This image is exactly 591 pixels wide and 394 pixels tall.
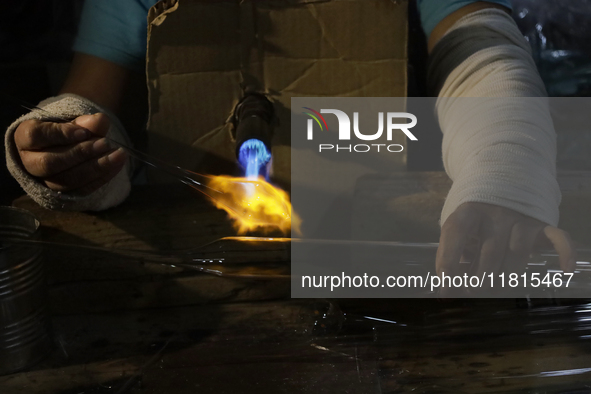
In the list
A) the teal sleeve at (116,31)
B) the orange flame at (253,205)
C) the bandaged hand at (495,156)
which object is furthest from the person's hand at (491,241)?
the teal sleeve at (116,31)

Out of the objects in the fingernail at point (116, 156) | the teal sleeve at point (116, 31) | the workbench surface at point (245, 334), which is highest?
the teal sleeve at point (116, 31)

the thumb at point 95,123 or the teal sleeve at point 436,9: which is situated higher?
the teal sleeve at point 436,9

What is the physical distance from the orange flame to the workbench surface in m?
0.02

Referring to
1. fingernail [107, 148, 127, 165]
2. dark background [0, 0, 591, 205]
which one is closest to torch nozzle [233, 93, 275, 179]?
fingernail [107, 148, 127, 165]

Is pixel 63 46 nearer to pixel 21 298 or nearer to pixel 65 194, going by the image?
pixel 65 194

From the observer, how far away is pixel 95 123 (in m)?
0.37

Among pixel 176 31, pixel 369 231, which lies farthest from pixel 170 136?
pixel 369 231

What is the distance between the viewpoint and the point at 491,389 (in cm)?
34

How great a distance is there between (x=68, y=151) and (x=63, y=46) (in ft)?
0.91

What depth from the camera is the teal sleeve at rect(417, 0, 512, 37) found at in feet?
1.86

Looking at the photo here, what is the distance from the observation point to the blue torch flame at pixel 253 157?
0.44 metres

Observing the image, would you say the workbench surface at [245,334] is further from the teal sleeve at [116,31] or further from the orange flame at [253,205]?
the teal sleeve at [116,31]

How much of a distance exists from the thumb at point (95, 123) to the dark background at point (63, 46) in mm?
185

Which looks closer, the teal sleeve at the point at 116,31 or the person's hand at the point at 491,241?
the person's hand at the point at 491,241
